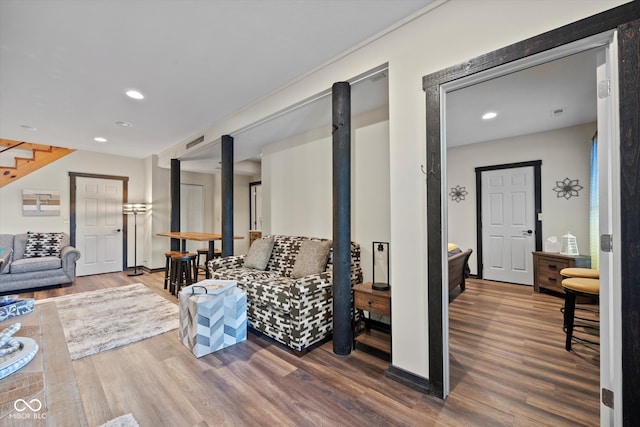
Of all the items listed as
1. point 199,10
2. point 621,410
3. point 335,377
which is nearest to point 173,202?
point 199,10

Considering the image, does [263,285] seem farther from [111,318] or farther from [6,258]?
[6,258]

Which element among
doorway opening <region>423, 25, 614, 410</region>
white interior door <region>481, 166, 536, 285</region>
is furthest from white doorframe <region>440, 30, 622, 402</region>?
white interior door <region>481, 166, 536, 285</region>

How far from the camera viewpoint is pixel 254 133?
385 centimetres

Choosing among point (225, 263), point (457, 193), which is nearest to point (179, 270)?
point (225, 263)

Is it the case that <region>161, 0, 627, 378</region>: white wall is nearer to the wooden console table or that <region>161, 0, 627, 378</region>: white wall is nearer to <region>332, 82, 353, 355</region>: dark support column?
<region>332, 82, 353, 355</region>: dark support column

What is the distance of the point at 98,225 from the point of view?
5.84 m

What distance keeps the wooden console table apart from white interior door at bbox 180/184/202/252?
5.91 metres

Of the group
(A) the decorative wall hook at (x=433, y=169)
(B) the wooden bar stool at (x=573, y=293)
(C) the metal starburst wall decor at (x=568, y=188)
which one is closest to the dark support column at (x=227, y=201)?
(A) the decorative wall hook at (x=433, y=169)

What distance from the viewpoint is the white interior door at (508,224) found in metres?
4.59

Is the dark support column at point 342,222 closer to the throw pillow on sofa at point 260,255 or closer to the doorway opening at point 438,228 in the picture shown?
the doorway opening at point 438,228

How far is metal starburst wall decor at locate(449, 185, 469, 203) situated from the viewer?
5.30 metres

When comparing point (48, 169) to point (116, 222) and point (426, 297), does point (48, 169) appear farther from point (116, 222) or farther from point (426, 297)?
point (426, 297)

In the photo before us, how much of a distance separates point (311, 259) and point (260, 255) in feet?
2.85

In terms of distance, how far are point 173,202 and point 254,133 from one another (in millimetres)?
2763
